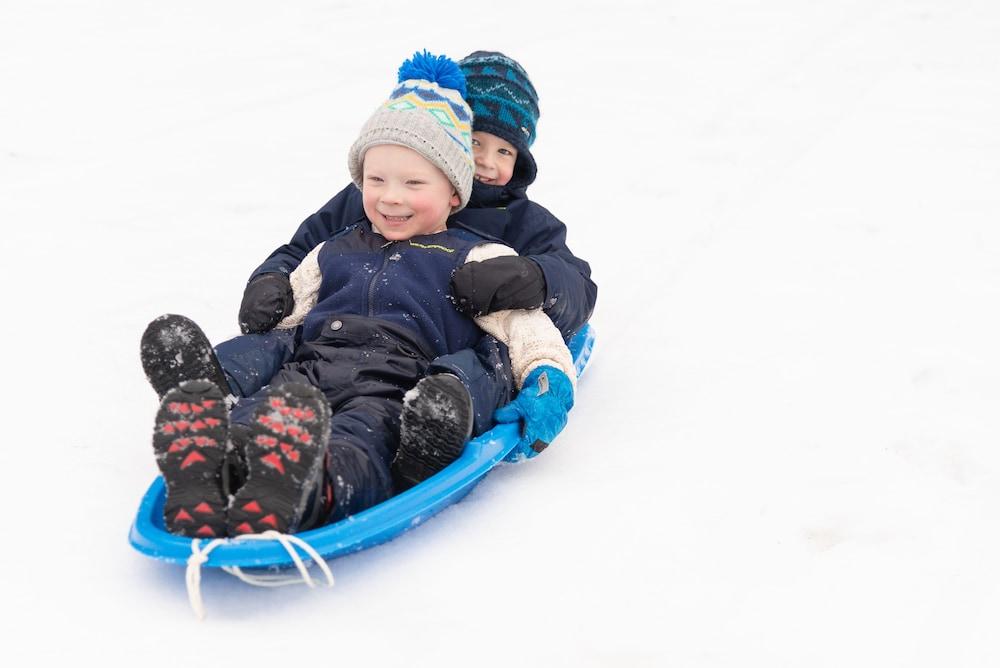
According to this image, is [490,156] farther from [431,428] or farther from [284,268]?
[431,428]

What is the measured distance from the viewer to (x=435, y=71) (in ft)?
8.73

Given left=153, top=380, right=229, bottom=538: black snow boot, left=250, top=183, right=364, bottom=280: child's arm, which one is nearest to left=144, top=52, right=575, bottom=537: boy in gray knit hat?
left=153, top=380, right=229, bottom=538: black snow boot

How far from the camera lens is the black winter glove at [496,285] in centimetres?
237

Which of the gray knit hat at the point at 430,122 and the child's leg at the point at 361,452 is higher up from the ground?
the gray knit hat at the point at 430,122

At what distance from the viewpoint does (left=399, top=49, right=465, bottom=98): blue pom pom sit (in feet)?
8.70

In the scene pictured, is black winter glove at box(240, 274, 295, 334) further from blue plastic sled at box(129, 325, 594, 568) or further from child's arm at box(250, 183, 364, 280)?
blue plastic sled at box(129, 325, 594, 568)

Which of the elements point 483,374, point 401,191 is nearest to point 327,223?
point 401,191

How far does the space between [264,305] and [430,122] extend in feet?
1.89

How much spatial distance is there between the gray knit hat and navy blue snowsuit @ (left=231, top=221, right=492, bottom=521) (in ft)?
0.55

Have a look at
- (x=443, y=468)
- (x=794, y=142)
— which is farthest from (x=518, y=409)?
(x=794, y=142)

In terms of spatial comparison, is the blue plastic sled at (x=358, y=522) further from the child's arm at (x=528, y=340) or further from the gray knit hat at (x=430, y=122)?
the gray knit hat at (x=430, y=122)

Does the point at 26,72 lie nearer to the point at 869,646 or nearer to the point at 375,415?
the point at 375,415

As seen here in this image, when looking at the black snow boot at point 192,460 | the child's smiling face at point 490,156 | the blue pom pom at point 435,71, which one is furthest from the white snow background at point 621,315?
the blue pom pom at point 435,71

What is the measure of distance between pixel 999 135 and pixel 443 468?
3.54 metres
